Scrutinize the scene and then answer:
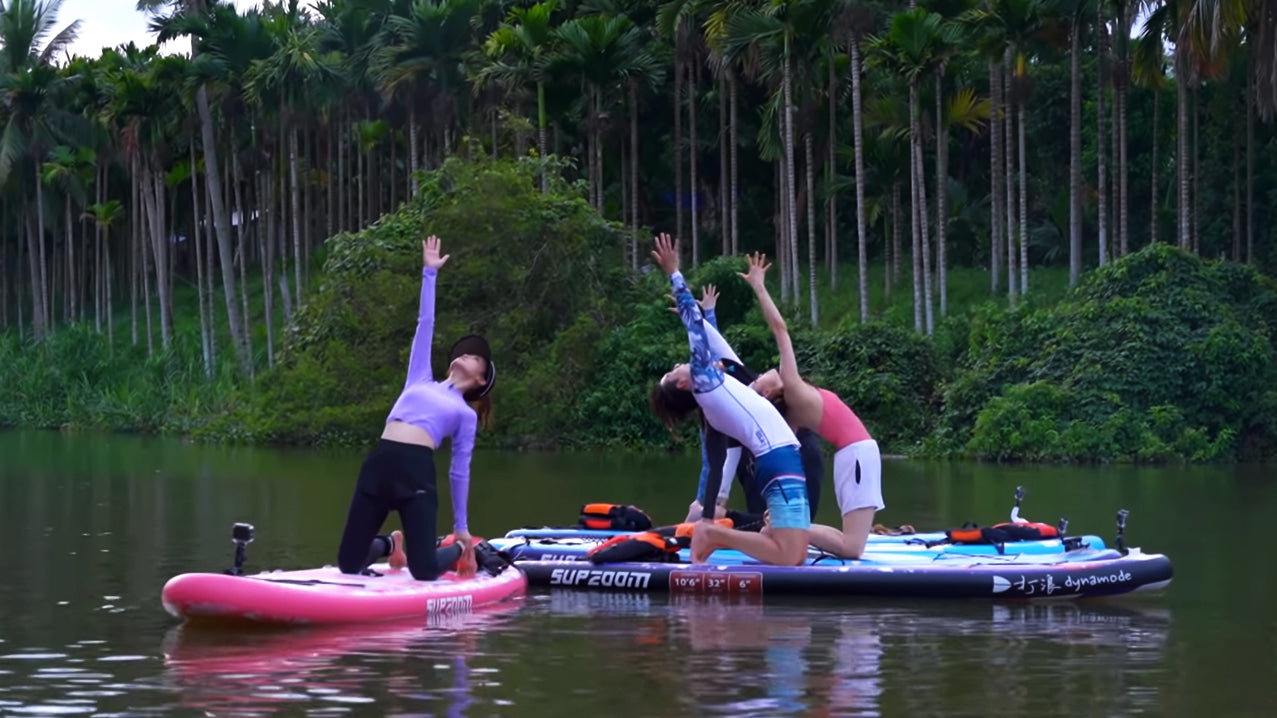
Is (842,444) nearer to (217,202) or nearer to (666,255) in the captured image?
(666,255)

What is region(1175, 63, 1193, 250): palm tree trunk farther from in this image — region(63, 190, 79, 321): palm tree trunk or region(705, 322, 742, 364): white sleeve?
region(63, 190, 79, 321): palm tree trunk

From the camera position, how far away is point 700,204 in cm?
6041

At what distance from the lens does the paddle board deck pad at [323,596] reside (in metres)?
11.6

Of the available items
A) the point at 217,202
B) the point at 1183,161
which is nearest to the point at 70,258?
the point at 217,202

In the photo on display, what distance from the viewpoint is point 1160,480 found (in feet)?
89.5

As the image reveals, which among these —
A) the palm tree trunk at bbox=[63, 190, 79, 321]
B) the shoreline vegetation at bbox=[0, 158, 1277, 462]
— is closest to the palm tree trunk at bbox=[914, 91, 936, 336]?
the shoreline vegetation at bbox=[0, 158, 1277, 462]

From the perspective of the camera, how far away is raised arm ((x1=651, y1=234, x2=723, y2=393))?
12273 millimetres

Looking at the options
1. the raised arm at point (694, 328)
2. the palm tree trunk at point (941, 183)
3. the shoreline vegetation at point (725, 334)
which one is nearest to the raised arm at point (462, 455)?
the raised arm at point (694, 328)

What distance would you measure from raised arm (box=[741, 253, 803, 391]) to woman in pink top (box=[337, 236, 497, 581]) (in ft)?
6.28

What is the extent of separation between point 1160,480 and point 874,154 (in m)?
20.0

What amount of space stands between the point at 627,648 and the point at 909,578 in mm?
3031

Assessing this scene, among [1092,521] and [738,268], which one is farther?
[738,268]

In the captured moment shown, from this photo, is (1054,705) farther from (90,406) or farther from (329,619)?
(90,406)

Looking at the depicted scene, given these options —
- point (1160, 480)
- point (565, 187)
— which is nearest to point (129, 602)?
point (1160, 480)
